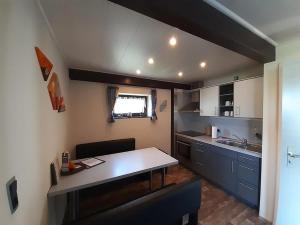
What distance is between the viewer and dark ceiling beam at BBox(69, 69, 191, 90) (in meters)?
2.87

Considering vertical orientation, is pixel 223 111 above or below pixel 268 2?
below

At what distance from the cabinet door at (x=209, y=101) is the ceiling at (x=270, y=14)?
1696 mm

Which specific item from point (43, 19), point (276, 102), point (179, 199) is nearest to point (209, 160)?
point (276, 102)

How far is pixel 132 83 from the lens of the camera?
3.39m

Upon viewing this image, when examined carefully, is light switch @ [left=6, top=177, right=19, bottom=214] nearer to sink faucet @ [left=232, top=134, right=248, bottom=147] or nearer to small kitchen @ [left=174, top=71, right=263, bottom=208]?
small kitchen @ [left=174, top=71, right=263, bottom=208]

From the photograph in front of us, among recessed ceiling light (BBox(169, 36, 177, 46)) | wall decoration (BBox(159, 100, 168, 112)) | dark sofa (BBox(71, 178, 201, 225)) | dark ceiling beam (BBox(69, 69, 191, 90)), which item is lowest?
dark sofa (BBox(71, 178, 201, 225))

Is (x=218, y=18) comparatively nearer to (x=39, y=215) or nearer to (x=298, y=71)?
(x=298, y=71)

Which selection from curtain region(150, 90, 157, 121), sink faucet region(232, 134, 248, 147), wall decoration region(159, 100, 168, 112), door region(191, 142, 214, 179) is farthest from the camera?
wall decoration region(159, 100, 168, 112)

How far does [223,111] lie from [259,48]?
1.75m

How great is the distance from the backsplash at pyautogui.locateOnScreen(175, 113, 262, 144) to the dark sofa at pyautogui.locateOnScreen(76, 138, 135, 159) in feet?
5.65

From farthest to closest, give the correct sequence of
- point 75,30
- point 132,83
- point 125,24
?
point 132,83
point 75,30
point 125,24

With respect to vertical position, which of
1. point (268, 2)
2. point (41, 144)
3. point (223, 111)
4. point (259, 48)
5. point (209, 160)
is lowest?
point (209, 160)

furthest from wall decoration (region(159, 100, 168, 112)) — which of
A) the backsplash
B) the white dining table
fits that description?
the white dining table

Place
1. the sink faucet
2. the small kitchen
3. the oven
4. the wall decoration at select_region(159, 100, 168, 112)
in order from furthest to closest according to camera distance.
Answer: the wall decoration at select_region(159, 100, 168, 112) < the oven < the sink faucet < the small kitchen
